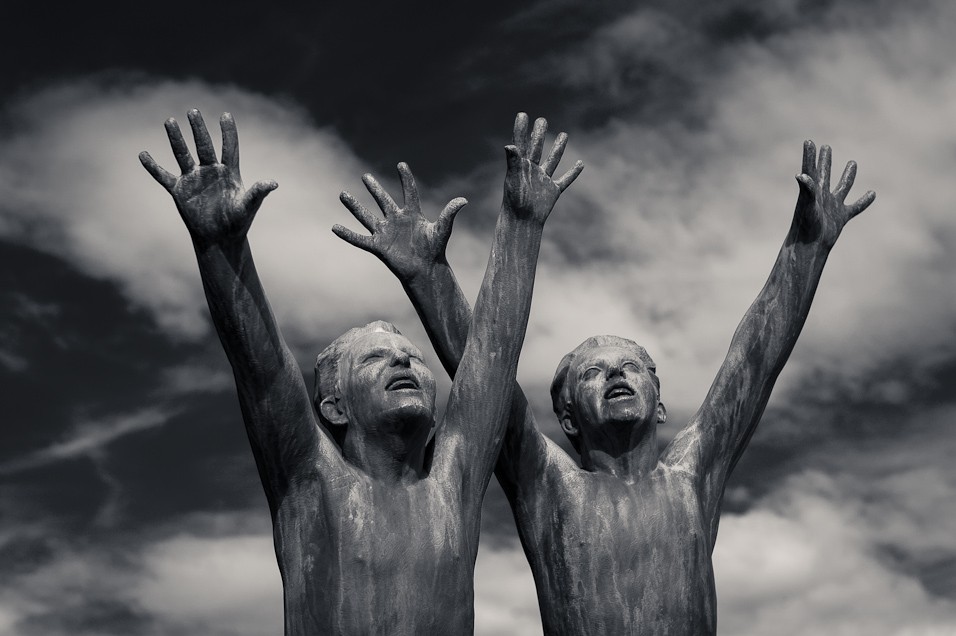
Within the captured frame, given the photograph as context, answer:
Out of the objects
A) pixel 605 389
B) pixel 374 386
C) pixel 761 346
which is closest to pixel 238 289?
pixel 374 386

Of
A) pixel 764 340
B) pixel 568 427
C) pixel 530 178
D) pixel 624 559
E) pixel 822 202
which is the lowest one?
pixel 624 559

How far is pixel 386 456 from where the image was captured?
8539 millimetres

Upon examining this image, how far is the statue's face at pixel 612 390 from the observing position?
9.18 metres

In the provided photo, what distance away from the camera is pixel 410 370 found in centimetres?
868

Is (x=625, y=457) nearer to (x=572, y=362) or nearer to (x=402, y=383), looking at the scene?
(x=572, y=362)

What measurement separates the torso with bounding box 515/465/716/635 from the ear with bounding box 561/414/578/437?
0.36 m

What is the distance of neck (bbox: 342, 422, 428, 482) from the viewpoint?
852 centimetres

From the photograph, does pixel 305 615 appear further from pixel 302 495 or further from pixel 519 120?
pixel 519 120

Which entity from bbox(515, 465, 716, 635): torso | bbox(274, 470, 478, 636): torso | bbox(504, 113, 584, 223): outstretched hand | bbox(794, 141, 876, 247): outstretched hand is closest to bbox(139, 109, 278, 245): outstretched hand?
bbox(274, 470, 478, 636): torso

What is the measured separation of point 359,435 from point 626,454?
5.86 feet

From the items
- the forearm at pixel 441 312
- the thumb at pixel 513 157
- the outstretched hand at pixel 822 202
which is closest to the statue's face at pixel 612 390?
the forearm at pixel 441 312

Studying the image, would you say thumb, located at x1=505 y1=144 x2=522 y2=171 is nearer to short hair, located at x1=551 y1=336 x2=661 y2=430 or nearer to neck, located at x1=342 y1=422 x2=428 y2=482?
short hair, located at x1=551 y1=336 x2=661 y2=430

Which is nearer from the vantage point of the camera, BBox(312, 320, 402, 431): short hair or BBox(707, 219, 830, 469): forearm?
BBox(312, 320, 402, 431): short hair

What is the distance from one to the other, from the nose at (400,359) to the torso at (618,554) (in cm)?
123
